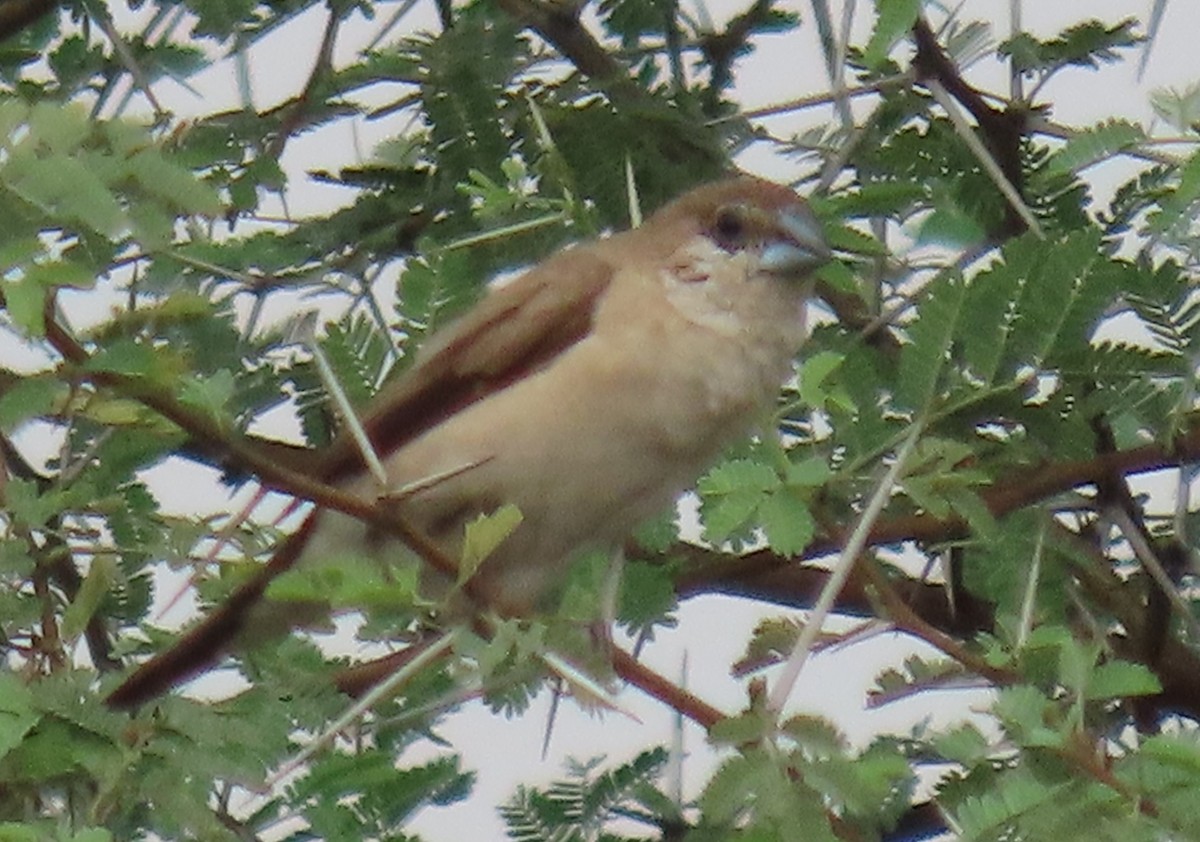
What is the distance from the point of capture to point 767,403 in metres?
3.22

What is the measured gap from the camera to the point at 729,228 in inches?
135

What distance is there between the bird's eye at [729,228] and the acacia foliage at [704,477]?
0.13 metres

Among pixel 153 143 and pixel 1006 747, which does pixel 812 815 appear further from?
pixel 153 143

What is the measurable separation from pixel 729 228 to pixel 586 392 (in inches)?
13.5

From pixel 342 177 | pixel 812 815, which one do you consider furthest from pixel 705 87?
pixel 812 815

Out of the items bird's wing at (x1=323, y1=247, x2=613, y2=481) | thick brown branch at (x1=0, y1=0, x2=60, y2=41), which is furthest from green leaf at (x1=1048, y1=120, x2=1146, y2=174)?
thick brown branch at (x1=0, y1=0, x2=60, y2=41)

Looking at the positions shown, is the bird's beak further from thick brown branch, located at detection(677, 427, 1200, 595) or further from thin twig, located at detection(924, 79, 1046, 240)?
thick brown branch, located at detection(677, 427, 1200, 595)

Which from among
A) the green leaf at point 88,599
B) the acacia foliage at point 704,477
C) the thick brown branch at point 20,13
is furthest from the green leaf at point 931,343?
the thick brown branch at point 20,13

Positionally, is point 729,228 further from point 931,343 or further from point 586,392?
point 931,343

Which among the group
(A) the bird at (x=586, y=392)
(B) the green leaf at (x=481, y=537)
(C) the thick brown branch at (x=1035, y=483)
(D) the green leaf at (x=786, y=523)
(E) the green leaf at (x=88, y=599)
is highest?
(A) the bird at (x=586, y=392)

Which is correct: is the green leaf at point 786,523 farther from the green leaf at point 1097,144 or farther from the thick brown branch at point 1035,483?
the green leaf at point 1097,144

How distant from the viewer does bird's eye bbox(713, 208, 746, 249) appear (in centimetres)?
341

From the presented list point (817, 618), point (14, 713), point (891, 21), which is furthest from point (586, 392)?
point (14, 713)

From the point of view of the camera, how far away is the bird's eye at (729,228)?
3412 millimetres
